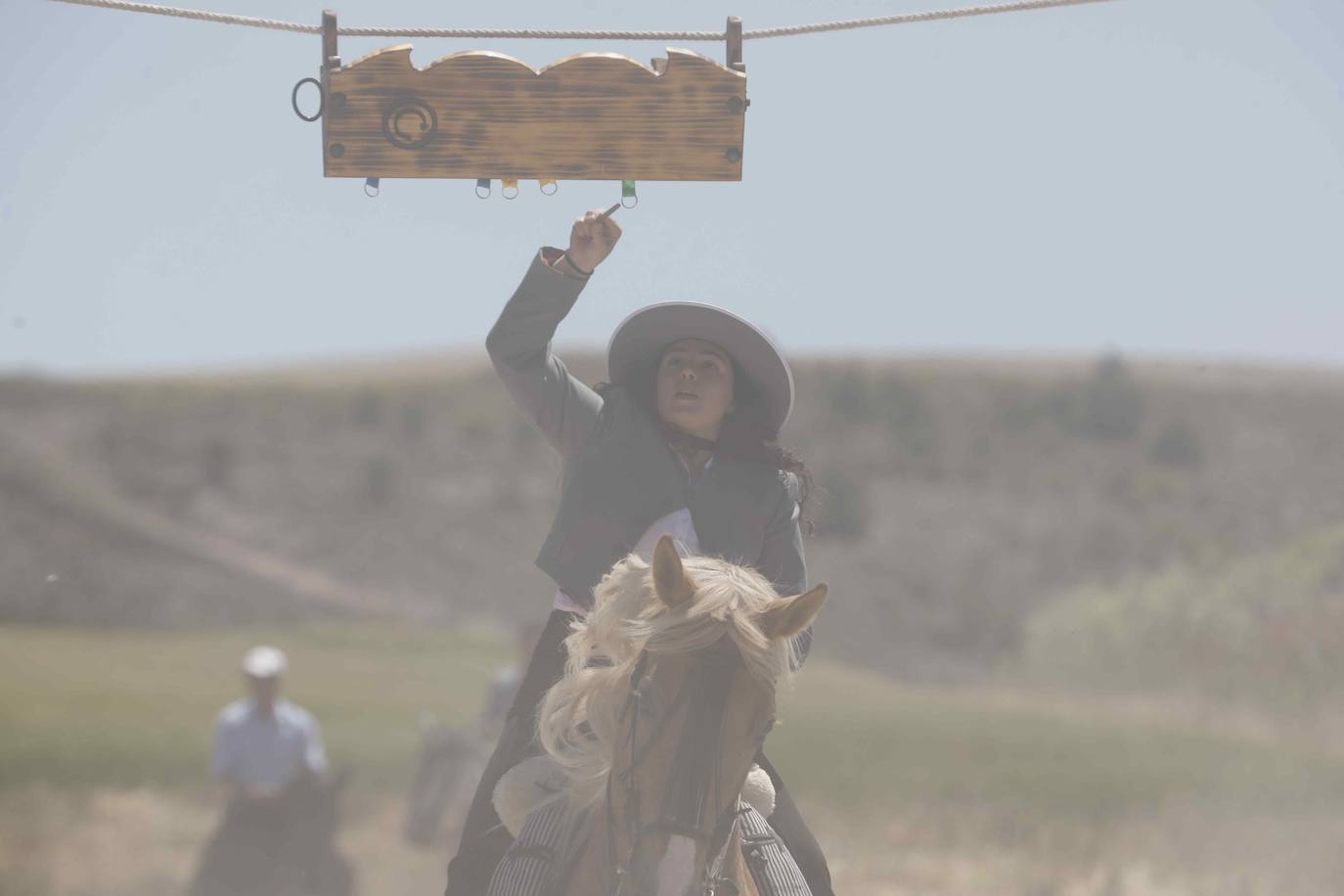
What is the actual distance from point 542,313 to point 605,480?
0.53m

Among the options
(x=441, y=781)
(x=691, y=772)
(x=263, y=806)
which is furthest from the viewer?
(x=441, y=781)

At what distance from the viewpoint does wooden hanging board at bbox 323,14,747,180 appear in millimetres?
4926

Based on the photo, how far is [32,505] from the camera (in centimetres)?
4669

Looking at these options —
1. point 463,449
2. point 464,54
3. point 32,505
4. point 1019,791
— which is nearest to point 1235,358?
point 463,449

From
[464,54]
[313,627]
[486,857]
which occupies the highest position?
[464,54]

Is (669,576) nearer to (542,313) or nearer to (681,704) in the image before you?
(681,704)

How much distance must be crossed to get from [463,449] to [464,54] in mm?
57317

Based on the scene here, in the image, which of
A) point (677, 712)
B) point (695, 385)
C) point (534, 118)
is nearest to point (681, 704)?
point (677, 712)

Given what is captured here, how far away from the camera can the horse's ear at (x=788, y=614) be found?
161 inches

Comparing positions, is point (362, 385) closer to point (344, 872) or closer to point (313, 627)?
point (313, 627)

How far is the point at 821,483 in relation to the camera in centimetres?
3959

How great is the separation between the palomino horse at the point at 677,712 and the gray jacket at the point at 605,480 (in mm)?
656

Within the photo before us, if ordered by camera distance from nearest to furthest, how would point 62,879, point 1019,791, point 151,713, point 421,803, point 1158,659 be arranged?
point 421,803 → point 62,879 → point 1019,791 → point 151,713 → point 1158,659

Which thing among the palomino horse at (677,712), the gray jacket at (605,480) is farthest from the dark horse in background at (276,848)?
the palomino horse at (677,712)
